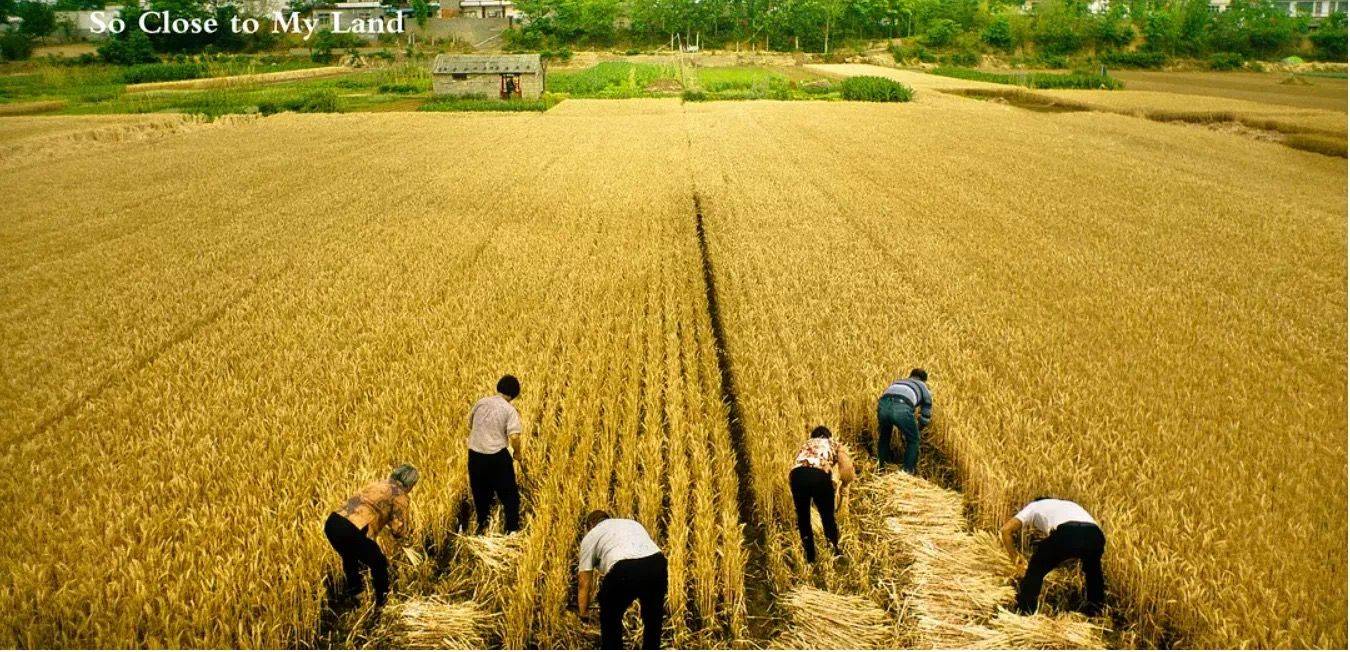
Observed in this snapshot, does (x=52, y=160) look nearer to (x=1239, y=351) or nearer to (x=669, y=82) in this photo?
(x=1239, y=351)

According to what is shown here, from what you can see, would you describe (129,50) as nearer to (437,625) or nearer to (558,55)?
(558,55)

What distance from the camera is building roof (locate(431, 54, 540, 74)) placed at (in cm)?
5578

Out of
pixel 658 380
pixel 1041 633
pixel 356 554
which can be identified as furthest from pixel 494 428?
pixel 1041 633

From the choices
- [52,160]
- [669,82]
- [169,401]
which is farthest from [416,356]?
[669,82]

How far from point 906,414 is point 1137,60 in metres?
94.6

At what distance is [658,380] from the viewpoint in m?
8.25

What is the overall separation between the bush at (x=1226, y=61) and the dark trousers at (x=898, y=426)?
315 feet

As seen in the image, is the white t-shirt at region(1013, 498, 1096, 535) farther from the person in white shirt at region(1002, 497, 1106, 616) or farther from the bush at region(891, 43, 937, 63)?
the bush at region(891, 43, 937, 63)

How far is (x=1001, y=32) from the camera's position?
9644 centimetres

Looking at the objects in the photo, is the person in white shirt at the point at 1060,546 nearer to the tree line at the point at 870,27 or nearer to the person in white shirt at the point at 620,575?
the person in white shirt at the point at 620,575

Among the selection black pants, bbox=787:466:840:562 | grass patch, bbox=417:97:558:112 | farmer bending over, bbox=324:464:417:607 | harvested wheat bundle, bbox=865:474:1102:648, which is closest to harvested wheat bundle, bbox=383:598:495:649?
farmer bending over, bbox=324:464:417:607

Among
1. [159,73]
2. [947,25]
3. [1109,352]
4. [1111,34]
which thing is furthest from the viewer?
[947,25]

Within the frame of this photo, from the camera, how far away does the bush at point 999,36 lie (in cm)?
9631

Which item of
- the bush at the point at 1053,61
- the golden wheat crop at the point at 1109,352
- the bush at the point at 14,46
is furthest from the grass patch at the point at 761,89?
the bush at the point at 14,46
